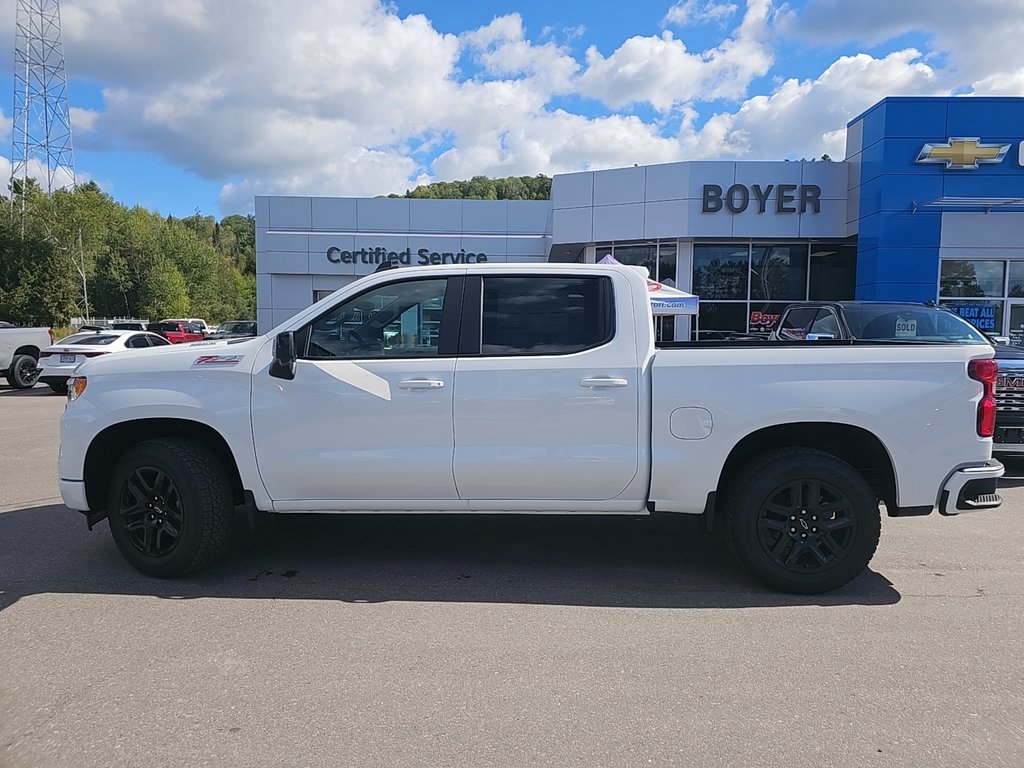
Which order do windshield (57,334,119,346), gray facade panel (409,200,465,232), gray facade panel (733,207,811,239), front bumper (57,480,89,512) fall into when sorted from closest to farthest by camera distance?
front bumper (57,480,89,512) → windshield (57,334,119,346) → gray facade panel (733,207,811,239) → gray facade panel (409,200,465,232)

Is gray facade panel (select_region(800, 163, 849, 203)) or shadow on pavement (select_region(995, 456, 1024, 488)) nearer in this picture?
shadow on pavement (select_region(995, 456, 1024, 488))

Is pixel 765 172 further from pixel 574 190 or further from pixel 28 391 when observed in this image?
pixel 28 391

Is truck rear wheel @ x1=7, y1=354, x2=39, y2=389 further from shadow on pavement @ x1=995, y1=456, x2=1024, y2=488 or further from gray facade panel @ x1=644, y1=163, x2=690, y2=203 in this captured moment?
shadow on pavement @ x1=995, y1=456, x2=1024, y2=488

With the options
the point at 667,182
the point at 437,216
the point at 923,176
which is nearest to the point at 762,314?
the point at 667,182

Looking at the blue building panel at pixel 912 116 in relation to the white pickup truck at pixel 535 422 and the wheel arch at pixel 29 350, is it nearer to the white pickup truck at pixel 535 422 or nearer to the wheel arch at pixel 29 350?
the white pickup truck at pixel 535 422

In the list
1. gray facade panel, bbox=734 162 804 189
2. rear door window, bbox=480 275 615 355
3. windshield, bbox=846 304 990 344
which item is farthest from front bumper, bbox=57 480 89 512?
gray facade panel, bbox=734 162 804 189

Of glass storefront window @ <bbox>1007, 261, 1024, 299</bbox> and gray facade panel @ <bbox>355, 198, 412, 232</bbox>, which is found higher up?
gray facade panel @ <bbox>355, 198, 412, 232</bbox>

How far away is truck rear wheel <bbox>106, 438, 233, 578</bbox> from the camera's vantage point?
4.58m

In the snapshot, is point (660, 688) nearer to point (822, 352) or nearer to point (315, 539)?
point (822, 352)

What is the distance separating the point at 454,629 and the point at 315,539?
2047 millimetres

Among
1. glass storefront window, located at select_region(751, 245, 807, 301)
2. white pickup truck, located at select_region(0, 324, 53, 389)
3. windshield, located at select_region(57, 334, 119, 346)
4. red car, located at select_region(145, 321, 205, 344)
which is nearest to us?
windshield, located at select_region(57, 334, 119, 346)

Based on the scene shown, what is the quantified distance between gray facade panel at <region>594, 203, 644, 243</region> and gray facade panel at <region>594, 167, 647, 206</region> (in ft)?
0.57

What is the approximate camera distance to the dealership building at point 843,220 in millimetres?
17359

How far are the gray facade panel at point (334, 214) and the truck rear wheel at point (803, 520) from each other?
24.9 m
